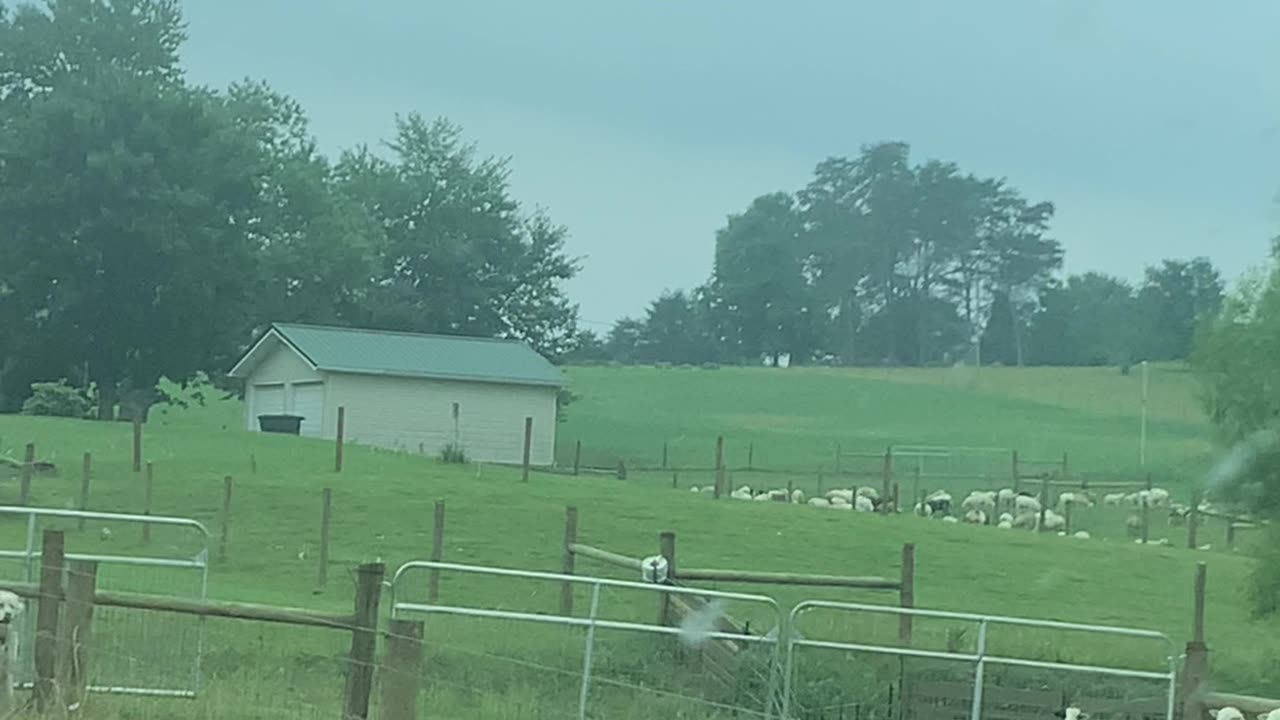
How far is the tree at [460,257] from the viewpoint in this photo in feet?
309

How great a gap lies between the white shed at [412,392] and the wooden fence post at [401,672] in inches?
2028

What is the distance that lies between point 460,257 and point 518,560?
60.8 m

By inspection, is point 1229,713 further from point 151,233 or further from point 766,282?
point 766,282

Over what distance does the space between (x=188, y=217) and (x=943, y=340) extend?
48706 mm

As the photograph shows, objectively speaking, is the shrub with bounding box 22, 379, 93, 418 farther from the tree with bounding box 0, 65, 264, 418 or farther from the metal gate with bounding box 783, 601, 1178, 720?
the metal gate with bounding box 783, 601, 1178, 720

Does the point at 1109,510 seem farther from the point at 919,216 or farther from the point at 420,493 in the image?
the point at 919,216

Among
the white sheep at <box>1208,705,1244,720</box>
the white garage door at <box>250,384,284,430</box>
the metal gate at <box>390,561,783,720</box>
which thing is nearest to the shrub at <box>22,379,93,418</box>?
the white garage door at <box>250,384,284,430</box>

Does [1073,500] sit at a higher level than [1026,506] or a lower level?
higher

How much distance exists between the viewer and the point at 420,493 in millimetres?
42125

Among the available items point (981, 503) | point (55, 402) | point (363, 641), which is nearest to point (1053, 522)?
point (981, 503)

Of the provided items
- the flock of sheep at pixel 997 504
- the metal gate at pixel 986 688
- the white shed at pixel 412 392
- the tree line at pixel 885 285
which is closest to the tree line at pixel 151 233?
the white shed at pixel 412 392

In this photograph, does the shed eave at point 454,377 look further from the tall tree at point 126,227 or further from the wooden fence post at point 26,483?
the wooden fence post at point 26,483

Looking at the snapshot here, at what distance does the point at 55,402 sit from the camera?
221ft

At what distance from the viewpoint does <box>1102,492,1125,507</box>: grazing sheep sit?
60.8 metres
